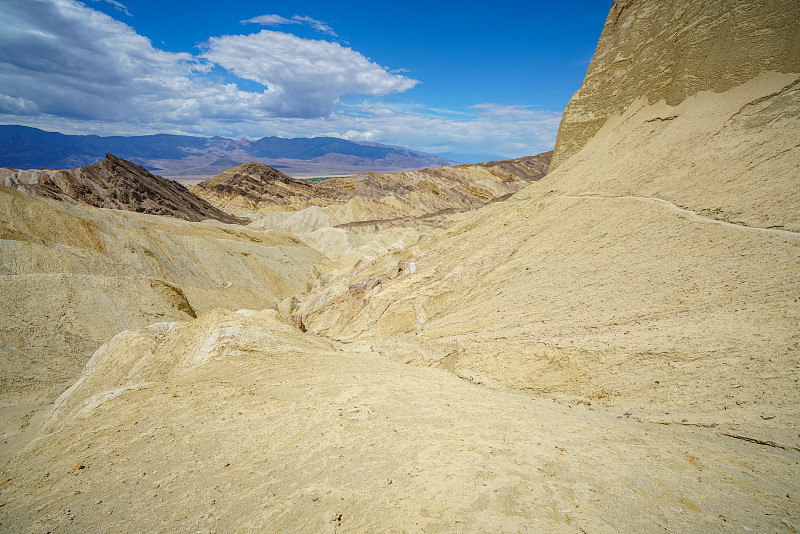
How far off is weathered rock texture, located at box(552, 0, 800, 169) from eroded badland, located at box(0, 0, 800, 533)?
0.07 m

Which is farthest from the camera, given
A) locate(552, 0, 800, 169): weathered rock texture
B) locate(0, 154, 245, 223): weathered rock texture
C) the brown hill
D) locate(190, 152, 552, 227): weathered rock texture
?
the brown hill

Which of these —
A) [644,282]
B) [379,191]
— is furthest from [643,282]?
[379,191]

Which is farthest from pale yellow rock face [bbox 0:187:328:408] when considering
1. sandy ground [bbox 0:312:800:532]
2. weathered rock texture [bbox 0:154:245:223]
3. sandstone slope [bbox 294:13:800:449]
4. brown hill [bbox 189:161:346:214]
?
→ brown hill [bbox 189:161:346:214]

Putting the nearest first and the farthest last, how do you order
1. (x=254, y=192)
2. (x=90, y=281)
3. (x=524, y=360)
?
(x=524, y=360)
(x=90, y=281)
(x=254, y=192)

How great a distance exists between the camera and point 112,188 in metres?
44.1

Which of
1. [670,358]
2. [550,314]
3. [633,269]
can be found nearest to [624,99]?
[633,269]

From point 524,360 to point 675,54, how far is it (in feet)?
41.5

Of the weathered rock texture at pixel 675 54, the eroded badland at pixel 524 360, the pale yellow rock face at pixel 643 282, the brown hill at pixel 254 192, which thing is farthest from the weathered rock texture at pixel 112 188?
the weathered rock texture at pixel 675 54

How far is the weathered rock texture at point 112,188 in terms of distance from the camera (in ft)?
130

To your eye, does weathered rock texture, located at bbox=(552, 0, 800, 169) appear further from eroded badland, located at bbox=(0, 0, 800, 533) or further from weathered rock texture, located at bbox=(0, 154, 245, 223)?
weathered rock texture, located at bbox=(0, 154, 245, 223)

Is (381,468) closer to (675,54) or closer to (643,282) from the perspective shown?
(643,282)

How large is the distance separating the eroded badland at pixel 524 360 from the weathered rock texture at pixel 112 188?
27.0m

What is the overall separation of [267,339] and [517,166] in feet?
224

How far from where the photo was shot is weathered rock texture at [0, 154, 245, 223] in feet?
130
